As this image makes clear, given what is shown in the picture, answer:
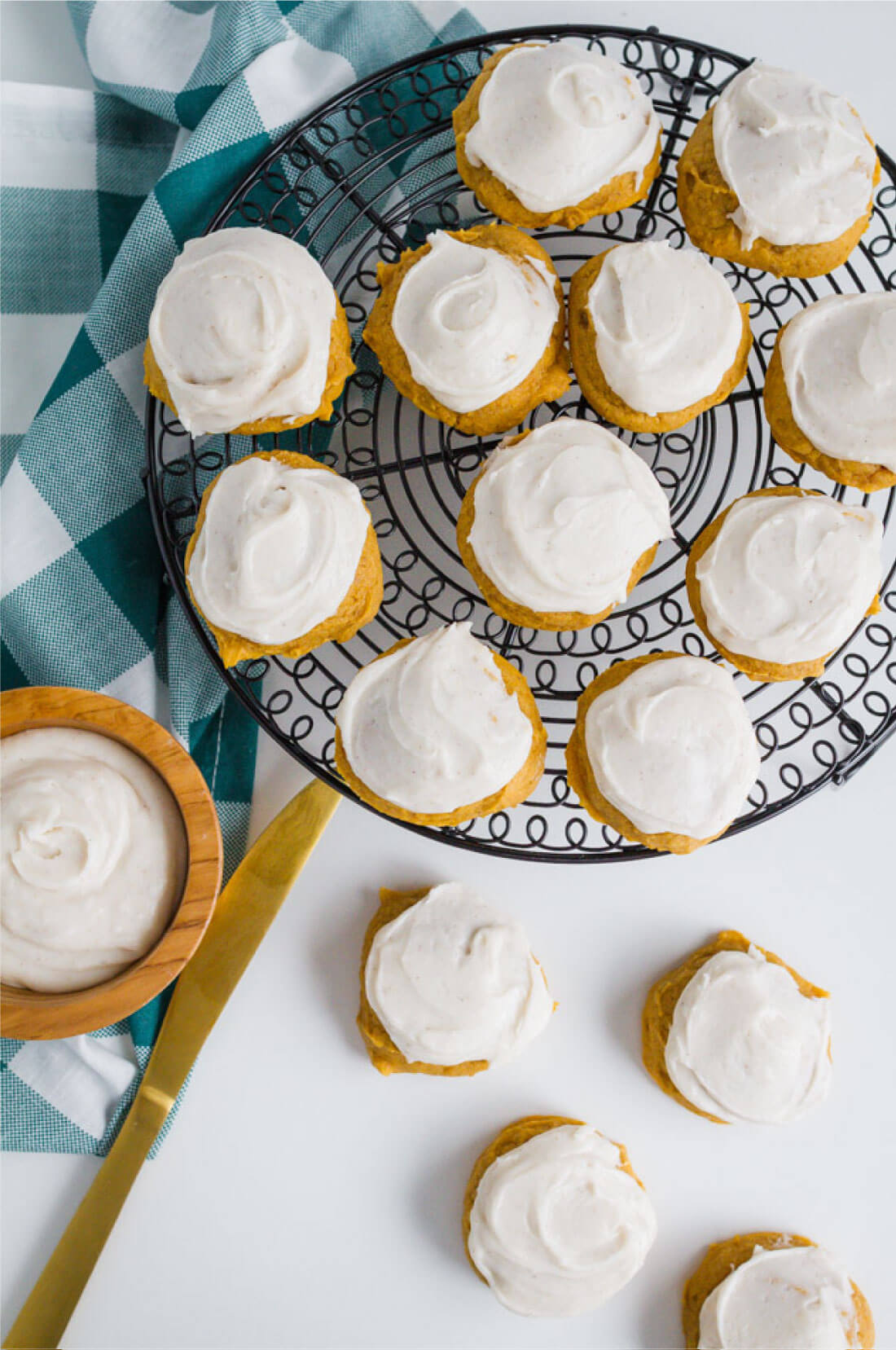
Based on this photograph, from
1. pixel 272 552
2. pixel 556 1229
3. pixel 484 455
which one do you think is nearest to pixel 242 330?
pixel 272 552

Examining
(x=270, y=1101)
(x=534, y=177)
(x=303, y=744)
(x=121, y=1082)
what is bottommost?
(x=270, y=1101)

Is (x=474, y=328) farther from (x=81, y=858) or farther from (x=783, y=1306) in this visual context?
(x=783, y=1306)

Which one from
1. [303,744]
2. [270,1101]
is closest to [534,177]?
[303,744]

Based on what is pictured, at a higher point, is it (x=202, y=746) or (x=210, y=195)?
(x=210, y=195)

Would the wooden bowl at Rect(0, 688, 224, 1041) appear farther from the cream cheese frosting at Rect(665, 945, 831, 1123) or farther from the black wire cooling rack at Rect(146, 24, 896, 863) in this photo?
the cream cheese frosting at Rect(665, 945, 831, 1123)

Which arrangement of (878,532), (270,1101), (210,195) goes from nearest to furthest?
(878,532) < (210,195) < (270,1101)

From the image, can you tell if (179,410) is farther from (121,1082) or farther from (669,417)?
(121,1082)
